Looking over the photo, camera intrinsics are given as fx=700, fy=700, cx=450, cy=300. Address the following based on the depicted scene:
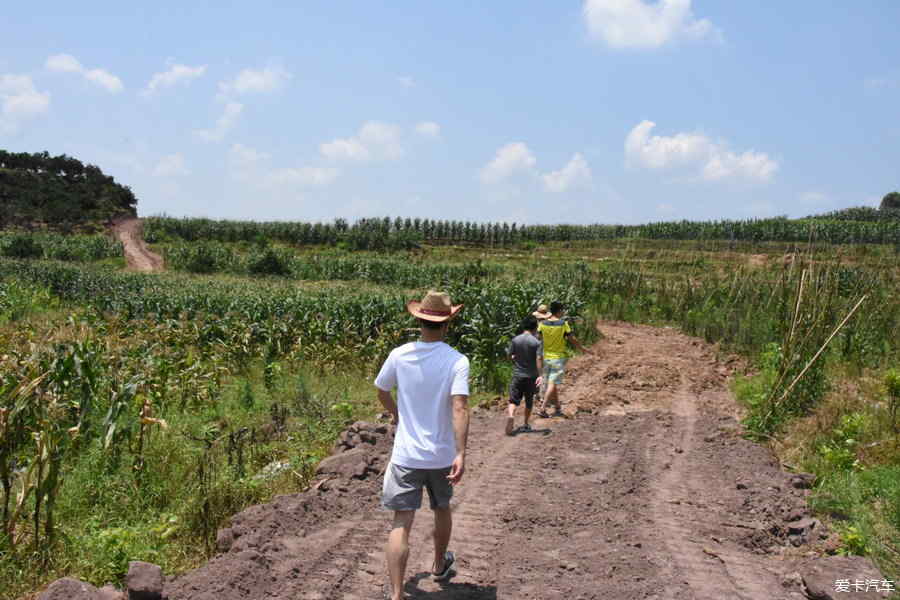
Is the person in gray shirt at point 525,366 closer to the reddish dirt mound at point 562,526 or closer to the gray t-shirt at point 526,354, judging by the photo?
the gray t-shirt at point 526,354

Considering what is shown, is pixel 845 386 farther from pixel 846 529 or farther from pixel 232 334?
pixel 232 334

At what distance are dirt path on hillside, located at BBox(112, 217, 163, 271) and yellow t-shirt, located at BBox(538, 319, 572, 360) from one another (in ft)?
129

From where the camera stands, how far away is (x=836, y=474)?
23.8 feet

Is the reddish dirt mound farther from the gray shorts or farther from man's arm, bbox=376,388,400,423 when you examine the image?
man's arm, bbox=376,388,400,423

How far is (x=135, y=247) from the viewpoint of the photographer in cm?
5419

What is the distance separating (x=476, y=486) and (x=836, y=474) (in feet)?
12.3

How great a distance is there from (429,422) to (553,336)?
6.13 m

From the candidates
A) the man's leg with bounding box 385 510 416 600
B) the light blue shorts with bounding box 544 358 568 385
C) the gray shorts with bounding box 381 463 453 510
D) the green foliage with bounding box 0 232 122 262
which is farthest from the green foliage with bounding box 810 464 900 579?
the green foliage with bounding box 0 232 122 262

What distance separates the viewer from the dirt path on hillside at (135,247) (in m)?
47.0

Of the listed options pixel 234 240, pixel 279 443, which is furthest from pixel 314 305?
pixel 234 240

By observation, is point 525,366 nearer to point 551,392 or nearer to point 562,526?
point 551,392

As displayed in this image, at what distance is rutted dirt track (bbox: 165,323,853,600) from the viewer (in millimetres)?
4750

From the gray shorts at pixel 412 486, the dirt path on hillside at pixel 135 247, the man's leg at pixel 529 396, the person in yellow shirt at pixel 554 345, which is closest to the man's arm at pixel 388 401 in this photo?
the gray shorts at pixel 412 486

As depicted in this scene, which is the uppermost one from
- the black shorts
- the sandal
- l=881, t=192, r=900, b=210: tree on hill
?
l=881, t=192, r=900, b=210: tree on hill
